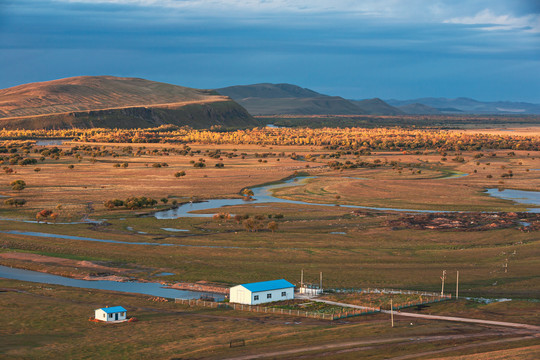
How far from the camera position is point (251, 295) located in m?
39.3

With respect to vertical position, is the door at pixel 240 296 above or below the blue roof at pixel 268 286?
below

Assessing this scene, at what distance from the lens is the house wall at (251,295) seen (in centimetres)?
3945

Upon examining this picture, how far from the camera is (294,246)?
178 feet

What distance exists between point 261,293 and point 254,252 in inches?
490

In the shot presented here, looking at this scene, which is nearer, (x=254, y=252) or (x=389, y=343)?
(x=389, y=343)

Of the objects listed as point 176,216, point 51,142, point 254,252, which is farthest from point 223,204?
point 51,142

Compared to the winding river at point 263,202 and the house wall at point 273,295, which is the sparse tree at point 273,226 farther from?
the house wall at point 273,295

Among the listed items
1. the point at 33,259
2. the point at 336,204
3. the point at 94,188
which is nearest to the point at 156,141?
the point at 94,188

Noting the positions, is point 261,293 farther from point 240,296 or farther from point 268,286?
point 240,296

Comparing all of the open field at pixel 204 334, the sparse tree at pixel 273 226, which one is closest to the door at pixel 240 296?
the open field at pixel 204 334

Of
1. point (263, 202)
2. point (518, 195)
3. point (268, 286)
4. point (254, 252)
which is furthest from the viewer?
point (518, 195)

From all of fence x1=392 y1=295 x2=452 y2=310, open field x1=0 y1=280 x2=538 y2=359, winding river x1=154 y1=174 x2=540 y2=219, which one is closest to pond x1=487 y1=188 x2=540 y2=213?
winding river x1=154 y1=174 x2=540 y2=219

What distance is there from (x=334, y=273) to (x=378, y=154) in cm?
9668

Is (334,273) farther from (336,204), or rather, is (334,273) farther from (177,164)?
(177,164)
